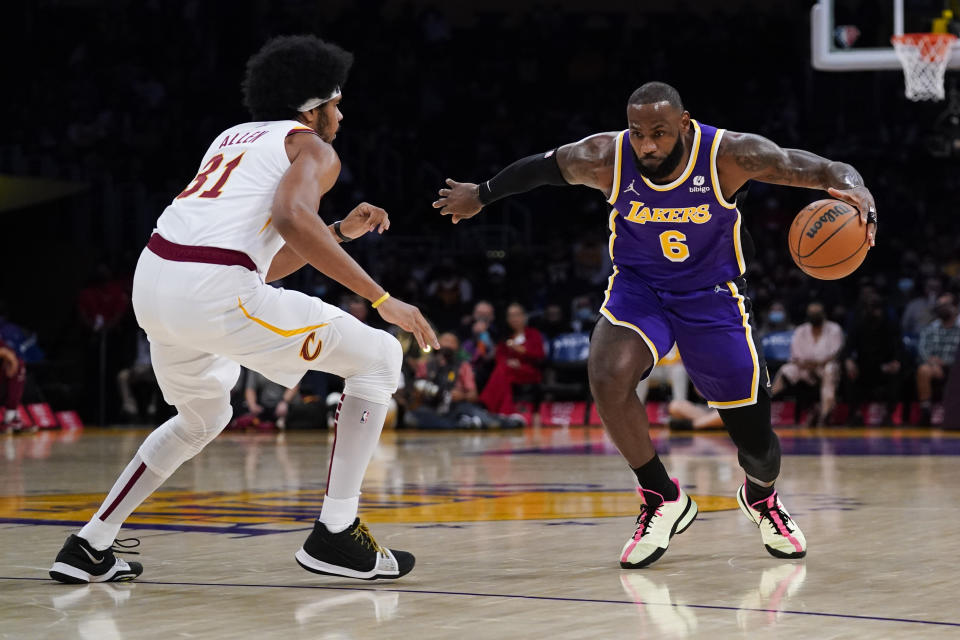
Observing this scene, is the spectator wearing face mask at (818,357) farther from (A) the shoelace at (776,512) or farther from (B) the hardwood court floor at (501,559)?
(A) the shoelace at (776,512)

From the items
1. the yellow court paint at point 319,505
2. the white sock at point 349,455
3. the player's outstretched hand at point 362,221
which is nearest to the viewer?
the white sock at point 349,455

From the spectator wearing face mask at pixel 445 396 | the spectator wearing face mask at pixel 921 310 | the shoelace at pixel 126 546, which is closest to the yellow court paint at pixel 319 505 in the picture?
the shoelace at pixel 126 546

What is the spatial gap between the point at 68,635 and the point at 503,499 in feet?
13.2

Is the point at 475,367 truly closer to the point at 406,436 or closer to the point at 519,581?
the point at 406,436

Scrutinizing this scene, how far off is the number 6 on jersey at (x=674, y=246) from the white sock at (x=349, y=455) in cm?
137

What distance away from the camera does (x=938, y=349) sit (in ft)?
48.8

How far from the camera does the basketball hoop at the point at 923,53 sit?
38.1ft

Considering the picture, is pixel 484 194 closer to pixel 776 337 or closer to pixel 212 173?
pixel 212 173

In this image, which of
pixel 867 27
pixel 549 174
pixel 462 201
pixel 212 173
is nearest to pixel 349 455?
pixel 212 173

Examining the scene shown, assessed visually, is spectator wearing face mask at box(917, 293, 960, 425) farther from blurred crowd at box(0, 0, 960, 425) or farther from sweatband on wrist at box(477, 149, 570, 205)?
sweatband on wrist at box(477, 149, 570, 205)

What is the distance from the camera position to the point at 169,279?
13.8 feet

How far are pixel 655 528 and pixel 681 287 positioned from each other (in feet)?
3.11

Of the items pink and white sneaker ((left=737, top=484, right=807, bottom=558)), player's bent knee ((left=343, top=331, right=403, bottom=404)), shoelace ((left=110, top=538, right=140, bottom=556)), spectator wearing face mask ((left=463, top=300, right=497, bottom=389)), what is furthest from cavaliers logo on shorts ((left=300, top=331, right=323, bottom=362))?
spectator wearing face mask ((left=463, top=300, right=497, bottom=389))

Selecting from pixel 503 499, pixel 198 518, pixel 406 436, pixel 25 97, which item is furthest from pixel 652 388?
pixel 25 97
